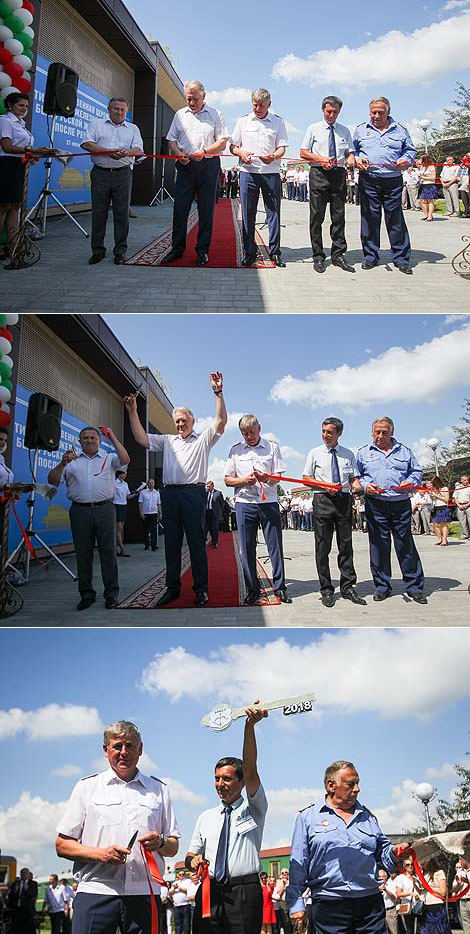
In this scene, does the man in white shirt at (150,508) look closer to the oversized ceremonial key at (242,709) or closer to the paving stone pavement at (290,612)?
the paving stone pavement at (290,612)

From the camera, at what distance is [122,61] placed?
15.3 meters

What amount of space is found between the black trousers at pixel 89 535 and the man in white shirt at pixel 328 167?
11.3ft

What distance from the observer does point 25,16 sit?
28.0 feet

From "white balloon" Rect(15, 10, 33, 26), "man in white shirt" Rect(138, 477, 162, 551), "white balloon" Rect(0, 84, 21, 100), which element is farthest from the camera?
"man in white shirt" Rect(138, 477, 162, 551)

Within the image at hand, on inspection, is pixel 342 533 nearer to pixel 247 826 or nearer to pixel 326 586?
pixel 326 586

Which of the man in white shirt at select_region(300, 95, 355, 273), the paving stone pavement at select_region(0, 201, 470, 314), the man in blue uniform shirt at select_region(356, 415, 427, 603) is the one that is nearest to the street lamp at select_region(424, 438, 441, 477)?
the paving stone pavement at select_region(0, 201, 470, 314)

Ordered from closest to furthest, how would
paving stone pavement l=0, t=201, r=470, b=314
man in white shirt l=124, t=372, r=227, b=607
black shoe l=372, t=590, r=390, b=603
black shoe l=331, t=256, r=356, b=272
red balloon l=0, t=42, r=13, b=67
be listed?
man in white shirt l=124, t=372, r=227, b=607 → black shoe l=372, t=590, r=390, b=603 → paving stone pavement l=0, t=201, r=470, b=314 → black shoe l=331, t=256, r=356, b=272 → red balloon l=0, t=42, r=13, b=67

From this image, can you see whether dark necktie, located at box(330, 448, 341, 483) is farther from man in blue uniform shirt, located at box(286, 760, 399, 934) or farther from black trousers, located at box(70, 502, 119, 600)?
man in blue uniform shirt, located at box(286, 760, 399, 934)

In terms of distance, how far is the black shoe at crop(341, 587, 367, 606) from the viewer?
5.68 m

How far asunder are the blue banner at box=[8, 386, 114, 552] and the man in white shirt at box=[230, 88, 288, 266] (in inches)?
133

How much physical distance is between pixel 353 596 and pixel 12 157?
526 cm

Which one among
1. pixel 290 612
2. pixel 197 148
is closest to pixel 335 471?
pixel 290 612

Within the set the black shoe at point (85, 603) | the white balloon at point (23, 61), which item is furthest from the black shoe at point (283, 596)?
the white balloon at point (23, 61)

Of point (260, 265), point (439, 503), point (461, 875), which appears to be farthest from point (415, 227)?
point (461, 875)
